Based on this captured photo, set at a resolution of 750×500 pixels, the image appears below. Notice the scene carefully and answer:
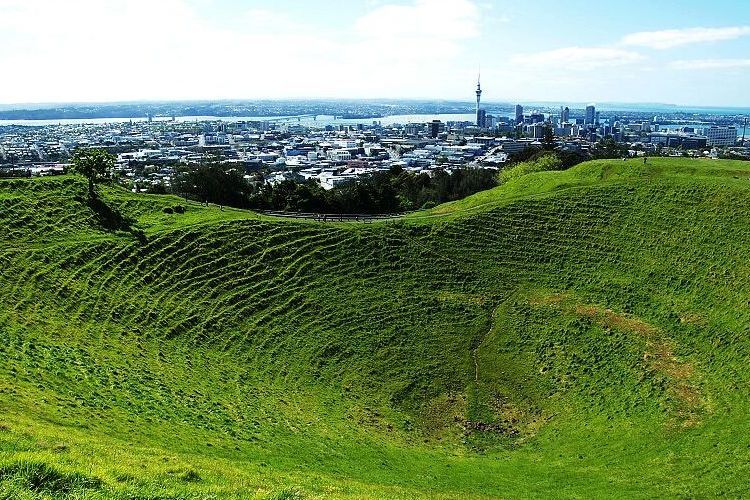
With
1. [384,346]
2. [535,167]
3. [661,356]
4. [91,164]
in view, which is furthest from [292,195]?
[661,356]

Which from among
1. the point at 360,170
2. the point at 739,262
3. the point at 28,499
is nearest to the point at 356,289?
the point at 739,262

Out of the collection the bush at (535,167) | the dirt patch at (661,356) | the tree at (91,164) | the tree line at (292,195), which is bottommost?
the dirt patch at (661,356)

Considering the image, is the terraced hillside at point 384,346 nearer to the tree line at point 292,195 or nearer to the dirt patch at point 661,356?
the dirt patch at point 661,356

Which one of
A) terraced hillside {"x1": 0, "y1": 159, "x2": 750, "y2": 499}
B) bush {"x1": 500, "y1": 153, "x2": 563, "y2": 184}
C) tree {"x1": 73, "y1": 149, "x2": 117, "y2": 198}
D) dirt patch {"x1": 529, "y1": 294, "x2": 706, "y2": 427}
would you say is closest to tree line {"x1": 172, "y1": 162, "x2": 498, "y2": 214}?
terraced hillside {"x1": 0, "y1": 159, "x2": 750, "y2": 499}

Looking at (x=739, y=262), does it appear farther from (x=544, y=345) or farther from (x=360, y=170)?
A: (x=360, y=170)

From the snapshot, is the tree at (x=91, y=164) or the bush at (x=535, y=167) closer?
the tree at (x=91, y=164)

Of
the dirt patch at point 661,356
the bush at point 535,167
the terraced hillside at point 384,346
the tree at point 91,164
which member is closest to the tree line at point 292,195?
the terraced hillside at point 384,346
